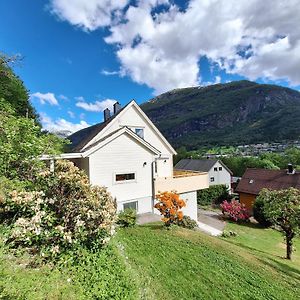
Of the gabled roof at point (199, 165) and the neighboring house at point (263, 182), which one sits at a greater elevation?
the gabled roof at point (199, 165)

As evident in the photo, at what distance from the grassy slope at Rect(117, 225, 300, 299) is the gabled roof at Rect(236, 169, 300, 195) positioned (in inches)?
1013

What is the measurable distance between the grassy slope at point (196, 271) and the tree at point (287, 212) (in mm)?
4555

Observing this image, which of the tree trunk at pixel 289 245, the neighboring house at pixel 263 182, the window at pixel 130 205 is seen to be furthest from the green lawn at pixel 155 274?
the neighboring house at pixel 263 182

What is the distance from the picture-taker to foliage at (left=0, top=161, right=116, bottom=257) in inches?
243

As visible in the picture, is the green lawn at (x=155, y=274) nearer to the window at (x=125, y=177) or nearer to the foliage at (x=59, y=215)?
the foliage at (x=59, y=215)

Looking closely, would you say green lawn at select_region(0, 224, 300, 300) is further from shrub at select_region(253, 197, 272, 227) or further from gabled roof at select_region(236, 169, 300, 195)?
gabled roof at select_region(236, 169, 300, 195)

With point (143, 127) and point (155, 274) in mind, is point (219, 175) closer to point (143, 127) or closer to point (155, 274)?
point (143, 127)

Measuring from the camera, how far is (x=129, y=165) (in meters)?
17.1

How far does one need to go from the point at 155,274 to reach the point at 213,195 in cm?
3283

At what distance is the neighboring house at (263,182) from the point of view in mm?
33719

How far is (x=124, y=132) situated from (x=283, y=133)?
5529 inches

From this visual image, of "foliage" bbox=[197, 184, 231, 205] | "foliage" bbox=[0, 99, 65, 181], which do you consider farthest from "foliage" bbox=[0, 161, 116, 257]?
"foliage" bbox=[197, 184, 231, 205]

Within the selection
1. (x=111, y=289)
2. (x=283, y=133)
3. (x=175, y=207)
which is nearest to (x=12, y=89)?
(x=175, y=207)

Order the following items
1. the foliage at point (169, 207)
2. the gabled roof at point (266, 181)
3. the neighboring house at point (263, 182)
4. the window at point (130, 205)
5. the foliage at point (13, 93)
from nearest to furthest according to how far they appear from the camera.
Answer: the foliage at point (169, 207)
the window at point (130, 205)
the foliage at point (13, 93)
the gabled roof at point (266, 181)
the neighboring house at point (263, 182)
